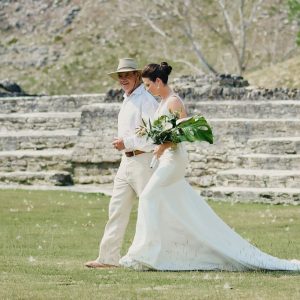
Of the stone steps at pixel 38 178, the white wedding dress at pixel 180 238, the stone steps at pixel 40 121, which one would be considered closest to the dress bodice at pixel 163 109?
the white wedding dress at pixel 180 238

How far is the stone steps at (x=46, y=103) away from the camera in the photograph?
31.3 meters

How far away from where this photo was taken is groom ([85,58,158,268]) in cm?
1148

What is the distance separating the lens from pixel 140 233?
11.0 metres

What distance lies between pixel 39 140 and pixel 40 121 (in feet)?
3.99

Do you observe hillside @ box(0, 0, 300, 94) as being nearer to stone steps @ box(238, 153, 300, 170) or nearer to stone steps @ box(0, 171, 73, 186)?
stone steps @ box(0, 171, 73, 186)

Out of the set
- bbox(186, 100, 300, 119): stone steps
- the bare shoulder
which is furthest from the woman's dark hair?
bbox(186, 100, 300, 119): stone steps

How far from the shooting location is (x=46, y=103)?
3144cm

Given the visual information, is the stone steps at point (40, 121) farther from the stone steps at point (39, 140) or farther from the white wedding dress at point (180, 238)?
the white wedding dress at point (180, 238)

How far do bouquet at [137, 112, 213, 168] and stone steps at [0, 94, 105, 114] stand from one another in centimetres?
1970

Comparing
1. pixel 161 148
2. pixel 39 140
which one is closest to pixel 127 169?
pixel 161 148

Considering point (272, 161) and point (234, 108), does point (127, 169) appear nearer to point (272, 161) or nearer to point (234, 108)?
point (272, 161)

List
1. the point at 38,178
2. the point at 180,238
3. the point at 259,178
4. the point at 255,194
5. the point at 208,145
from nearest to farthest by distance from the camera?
the point at 180,238, the point at 255,194, the point at 259,178, the point at 208,145, the point at 38,178

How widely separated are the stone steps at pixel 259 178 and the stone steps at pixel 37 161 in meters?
5.40

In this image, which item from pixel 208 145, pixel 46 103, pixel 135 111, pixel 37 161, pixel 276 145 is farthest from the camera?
pixel 46 103
